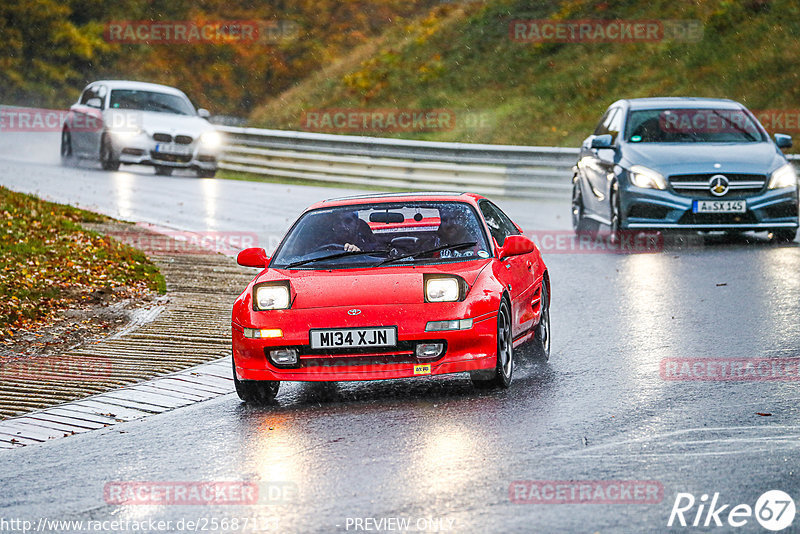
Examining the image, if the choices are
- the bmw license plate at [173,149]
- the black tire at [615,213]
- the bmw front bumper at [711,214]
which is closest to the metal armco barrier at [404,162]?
the bmw license plate at [173,149]

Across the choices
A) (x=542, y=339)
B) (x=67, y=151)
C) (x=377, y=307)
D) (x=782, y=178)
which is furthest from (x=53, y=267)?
(x=67, y=151)

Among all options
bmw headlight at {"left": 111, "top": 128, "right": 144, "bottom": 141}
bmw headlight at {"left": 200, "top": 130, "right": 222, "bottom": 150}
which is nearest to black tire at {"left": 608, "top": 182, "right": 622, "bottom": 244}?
bmw headlight at {"left": 200, "top": 130, "right": 222, "bottom": 150}

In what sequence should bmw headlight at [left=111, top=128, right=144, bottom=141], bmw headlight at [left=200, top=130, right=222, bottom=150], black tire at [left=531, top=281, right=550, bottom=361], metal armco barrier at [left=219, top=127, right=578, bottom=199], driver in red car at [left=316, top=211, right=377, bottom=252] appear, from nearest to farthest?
driver in red car at [left=316, top=211, right=377, bottom=252] → black tire at [left=531, top=281, right=550, bottom=361] → metal armco barrier at [left=219, top=127, right=578, bottom=199] → bmw headlight at [left=111, top=128, right=144, bottom=141] → bmw headlight at [left=200, top=130, right=222, bottom=150]

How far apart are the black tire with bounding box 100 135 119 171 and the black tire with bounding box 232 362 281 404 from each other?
18992 millimetres

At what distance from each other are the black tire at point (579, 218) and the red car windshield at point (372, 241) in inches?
356

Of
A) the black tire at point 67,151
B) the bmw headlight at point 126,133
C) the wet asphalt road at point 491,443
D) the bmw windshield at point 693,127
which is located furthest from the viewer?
the black tire at point 67,151

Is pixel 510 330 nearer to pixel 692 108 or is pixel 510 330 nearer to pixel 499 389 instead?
pixel 499 389

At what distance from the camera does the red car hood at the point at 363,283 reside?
27.9 ft

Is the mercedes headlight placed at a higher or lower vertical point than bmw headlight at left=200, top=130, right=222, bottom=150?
higher

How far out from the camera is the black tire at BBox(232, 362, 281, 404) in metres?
8.74

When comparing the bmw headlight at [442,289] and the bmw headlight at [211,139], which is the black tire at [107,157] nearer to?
the bmw headlight at [211,139]

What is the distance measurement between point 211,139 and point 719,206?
43.2 ft

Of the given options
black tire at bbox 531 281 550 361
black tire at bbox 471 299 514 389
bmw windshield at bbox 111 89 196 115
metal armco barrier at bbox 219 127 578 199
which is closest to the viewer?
black tire at bbox 471 299 514 389

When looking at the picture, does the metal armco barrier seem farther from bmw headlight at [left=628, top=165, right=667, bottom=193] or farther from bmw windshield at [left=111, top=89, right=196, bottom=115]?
bmw headlight at [left=628, top=165, right=667, bottom=193]
